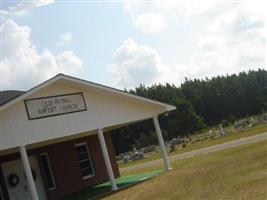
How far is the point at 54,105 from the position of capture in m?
19.3

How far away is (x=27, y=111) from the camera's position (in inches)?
726

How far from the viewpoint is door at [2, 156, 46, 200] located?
21.6m

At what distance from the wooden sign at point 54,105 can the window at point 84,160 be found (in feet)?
16.8

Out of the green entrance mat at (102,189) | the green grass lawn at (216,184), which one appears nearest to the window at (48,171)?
the green entrance mat at (102,189)

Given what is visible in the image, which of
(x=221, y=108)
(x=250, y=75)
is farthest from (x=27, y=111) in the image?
(x=250, y=75)

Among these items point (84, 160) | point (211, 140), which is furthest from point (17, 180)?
point (211, 140)

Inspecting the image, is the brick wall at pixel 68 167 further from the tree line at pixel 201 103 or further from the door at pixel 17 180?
the tree line at pixel 201 103

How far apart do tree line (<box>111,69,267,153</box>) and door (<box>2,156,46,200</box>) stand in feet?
154

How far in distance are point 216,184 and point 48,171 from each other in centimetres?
1124

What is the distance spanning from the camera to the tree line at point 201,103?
2859 inches

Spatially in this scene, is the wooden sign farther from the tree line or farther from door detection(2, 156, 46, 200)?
the tree line

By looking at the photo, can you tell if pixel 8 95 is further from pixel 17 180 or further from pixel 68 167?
pixel 68 167

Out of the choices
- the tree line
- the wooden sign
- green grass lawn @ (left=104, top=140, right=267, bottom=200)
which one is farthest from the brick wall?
the tree line

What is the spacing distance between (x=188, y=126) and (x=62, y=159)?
161 ft
